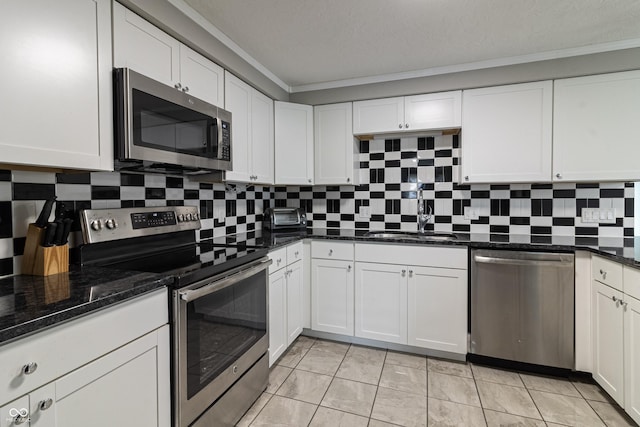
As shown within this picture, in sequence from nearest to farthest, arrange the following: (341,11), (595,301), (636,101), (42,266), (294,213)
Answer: (42,266) < (341,11) < (595,301) < (636,101) < (294,213)

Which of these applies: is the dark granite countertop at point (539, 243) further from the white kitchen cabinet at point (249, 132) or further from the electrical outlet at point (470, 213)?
the white kitchen cabinet at point (249, 132)

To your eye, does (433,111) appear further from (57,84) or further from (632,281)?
(57,84)

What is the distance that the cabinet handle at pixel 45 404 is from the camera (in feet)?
2.75

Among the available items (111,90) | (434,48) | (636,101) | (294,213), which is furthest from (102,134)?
(636,101)

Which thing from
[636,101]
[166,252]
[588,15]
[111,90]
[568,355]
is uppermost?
[588,15]

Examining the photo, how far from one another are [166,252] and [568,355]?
106 inches

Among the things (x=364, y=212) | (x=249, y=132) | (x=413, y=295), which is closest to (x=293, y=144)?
(x=249, y=132)

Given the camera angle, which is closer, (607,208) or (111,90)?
(111,90)

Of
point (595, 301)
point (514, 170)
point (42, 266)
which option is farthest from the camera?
point (514, 170)

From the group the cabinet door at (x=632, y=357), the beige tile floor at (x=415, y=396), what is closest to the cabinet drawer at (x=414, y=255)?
the beige tile floor at (x=415, y=396)

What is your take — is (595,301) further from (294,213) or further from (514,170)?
(294,213)

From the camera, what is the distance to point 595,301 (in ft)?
6.61

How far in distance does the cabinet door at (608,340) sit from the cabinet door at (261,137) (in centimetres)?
243

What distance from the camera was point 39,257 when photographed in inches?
50.2
